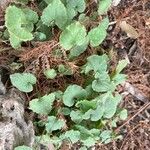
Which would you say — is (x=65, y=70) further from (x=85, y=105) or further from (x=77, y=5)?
(x=77, y=5)

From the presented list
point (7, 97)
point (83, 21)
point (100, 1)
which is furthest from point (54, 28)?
point (7, 97)

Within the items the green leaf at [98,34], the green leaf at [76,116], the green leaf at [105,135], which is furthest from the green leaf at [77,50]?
the green leaf at [105,135]

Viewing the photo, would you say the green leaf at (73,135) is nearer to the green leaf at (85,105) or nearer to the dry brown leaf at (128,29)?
the green leaf at (85,105)

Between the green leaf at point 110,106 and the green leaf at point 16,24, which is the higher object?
the green leaf at point 16,24

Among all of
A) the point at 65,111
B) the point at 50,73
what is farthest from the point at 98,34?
the point at 65,111

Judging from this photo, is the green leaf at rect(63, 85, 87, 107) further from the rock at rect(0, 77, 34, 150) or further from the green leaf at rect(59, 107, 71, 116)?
the rock at rect(0, 77, 34, 150)

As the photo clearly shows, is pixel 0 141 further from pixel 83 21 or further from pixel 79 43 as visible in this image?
pixel 83 21
